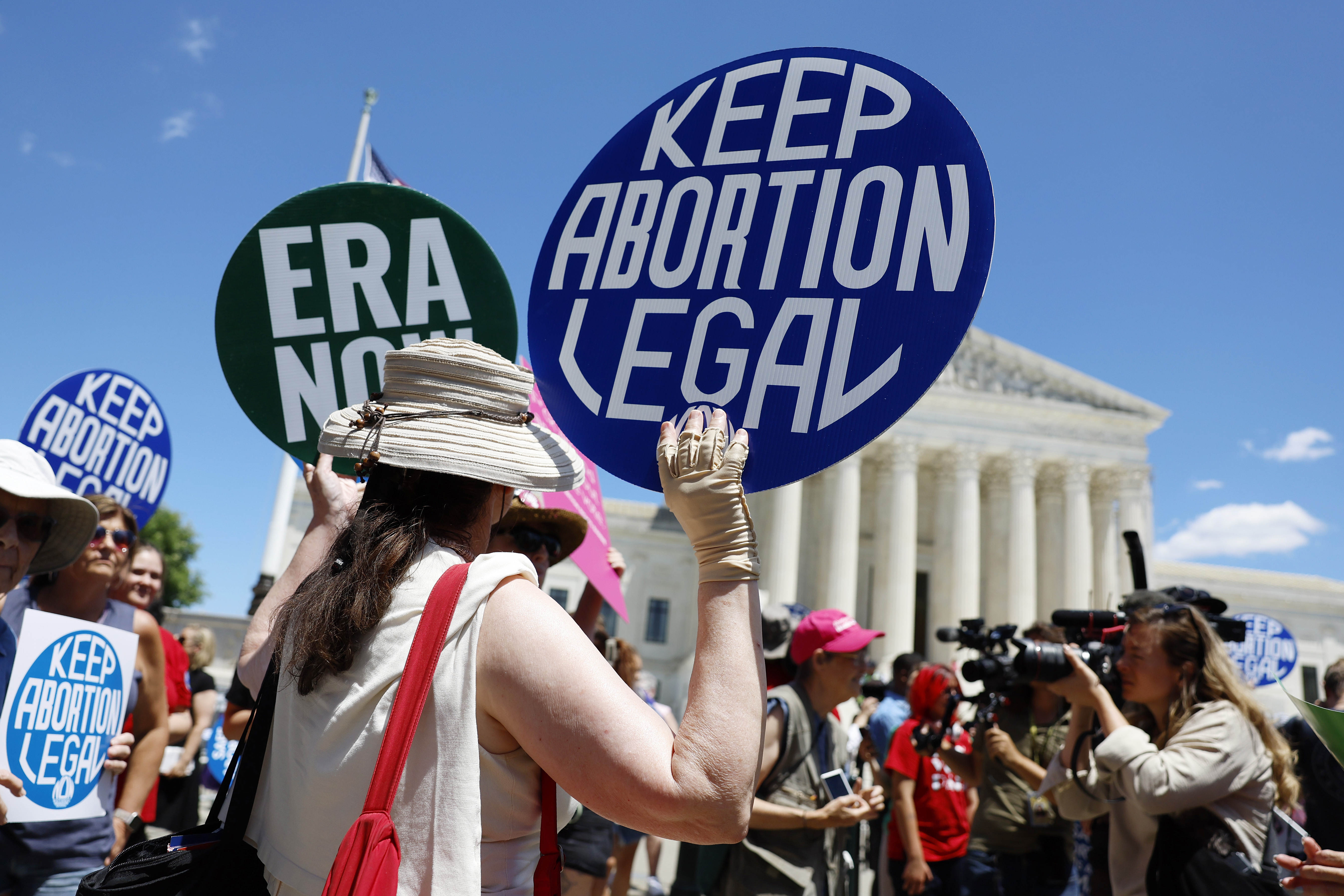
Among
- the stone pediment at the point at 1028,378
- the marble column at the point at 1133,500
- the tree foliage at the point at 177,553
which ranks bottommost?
the tree foliage at the point at 177,553

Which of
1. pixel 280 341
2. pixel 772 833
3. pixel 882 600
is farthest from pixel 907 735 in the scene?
pixel 882 600

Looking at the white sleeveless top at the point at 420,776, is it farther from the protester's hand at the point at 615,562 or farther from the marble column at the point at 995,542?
the marble column at the point at 995,542

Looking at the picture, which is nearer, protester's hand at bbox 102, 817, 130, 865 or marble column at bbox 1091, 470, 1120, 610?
protester's hand at bbox 102, 817, 130, 865

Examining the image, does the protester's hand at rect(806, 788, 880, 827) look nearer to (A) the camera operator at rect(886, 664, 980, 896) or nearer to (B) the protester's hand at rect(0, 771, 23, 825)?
(A) the camera operator at rect(886, 664, 980, 896)

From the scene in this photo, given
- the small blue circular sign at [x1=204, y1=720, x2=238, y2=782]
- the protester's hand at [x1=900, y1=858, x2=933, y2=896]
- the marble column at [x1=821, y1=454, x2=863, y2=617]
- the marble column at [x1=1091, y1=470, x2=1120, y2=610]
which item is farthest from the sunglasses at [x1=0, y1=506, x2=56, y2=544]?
the marble column at [x1=1091, y1=470, x2=1120, y2=610]

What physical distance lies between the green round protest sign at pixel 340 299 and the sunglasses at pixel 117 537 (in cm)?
105

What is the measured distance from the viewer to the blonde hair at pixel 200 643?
742cm

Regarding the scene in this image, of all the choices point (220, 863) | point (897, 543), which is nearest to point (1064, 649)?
point (220, 863)

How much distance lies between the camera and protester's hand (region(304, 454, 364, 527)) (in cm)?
217

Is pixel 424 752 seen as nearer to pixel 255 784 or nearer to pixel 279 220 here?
pixel 255 784

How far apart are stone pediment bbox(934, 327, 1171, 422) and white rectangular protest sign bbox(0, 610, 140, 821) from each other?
131 ft

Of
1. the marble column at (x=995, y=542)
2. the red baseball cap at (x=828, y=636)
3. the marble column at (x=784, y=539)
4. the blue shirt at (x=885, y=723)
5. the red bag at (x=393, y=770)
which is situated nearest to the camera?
the red bag at (x=393, y=770)

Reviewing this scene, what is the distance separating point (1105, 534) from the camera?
137 feet

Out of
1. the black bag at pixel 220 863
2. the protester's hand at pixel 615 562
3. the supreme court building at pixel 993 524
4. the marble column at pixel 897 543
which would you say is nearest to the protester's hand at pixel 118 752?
the protester's hand at pixel 615 562
